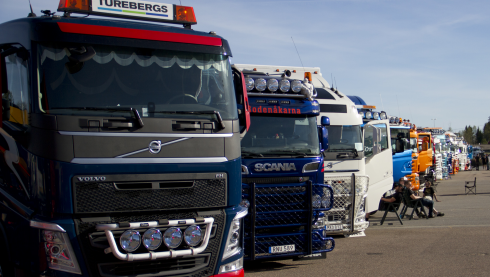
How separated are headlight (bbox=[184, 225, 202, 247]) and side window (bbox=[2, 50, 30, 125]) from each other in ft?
6.35

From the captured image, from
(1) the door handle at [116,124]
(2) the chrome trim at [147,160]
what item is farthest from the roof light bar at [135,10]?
(2) the chrome trim at [147,160]

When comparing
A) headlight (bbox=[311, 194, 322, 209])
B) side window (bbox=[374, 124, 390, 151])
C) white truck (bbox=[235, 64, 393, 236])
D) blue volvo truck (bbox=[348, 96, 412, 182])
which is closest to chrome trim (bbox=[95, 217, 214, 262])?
headlight (bbox=[311, 194, 322, 209])

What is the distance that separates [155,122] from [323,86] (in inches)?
312

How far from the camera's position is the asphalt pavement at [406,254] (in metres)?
8.34

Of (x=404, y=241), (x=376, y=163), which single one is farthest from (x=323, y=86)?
(x=404, y=241)

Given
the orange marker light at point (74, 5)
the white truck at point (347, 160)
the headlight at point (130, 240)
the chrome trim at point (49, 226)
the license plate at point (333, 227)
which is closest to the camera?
the chrome trim at point (49, 226)

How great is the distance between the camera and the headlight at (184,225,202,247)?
5160 mm

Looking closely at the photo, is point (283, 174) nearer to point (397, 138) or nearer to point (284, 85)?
point (284, 85)

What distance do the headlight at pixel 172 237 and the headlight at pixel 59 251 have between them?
0.89 meters

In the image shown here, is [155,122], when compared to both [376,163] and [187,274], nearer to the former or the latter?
[187,274]

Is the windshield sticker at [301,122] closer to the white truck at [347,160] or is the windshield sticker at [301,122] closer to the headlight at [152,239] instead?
the white truck at [347,160]

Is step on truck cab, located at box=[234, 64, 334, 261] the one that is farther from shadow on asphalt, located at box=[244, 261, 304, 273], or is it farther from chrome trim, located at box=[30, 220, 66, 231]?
chrome trim, located at box=[30, 220, 66, 231]

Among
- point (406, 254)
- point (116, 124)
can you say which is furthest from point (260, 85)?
point (406, 254)

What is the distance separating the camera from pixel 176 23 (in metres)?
6.54
